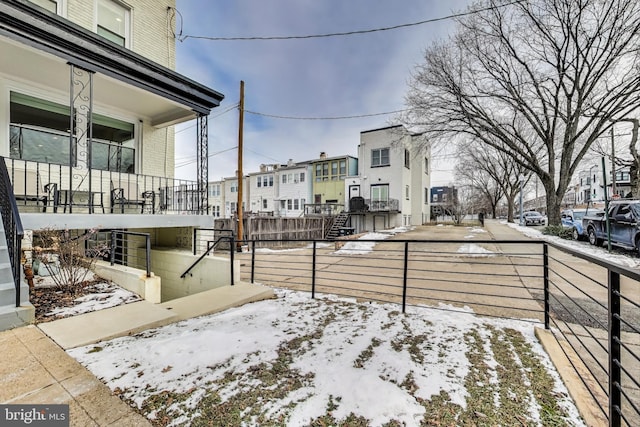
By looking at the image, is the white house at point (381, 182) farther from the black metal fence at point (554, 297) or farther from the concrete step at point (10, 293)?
the concrete step at point (10, 293)

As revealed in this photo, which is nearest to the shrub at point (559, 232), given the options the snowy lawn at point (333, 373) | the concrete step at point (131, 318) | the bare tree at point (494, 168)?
the bare tree at point (494, 168)

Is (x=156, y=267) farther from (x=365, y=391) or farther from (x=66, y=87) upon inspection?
(x=365, y=391)

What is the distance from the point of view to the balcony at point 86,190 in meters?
5.65

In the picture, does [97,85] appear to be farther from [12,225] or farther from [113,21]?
[12,225]

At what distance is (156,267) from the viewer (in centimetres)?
776

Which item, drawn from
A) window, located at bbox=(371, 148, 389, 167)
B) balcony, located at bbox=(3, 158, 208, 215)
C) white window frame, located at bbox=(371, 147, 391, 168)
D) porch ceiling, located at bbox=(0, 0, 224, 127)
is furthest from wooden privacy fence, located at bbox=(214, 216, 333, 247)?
window, located at bbox=(371, 148, 389, 167)

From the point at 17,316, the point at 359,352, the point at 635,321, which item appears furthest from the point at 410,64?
the point at 17,316

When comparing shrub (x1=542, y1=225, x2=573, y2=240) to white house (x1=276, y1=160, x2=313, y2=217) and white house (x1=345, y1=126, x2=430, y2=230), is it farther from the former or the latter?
white house (x1=276, y1=160, x2=313, y2=217)

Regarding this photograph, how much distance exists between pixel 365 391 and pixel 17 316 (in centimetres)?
369

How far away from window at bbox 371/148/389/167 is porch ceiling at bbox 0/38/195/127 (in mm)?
17957

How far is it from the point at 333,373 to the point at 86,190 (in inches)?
287

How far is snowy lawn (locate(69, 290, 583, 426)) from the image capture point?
190 centimetres

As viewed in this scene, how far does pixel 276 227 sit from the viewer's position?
15.2 m

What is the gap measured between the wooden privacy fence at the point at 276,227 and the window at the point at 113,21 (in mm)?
7958
